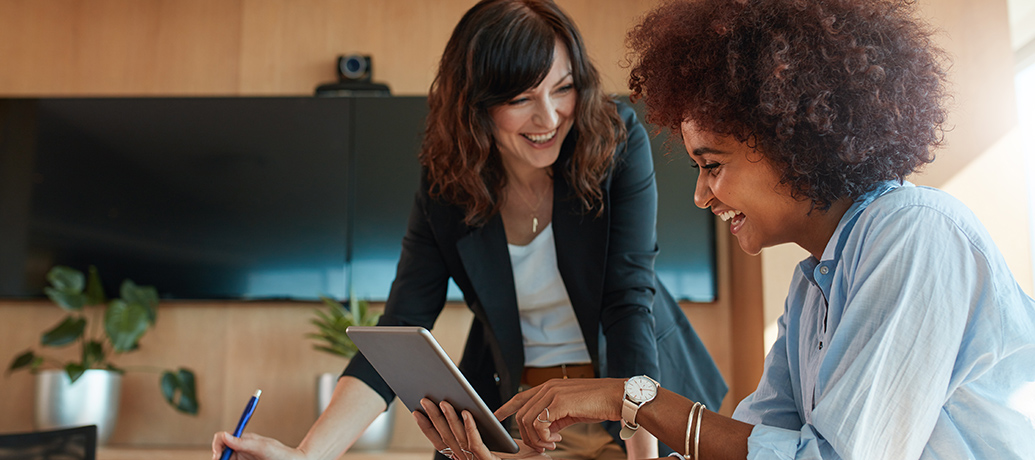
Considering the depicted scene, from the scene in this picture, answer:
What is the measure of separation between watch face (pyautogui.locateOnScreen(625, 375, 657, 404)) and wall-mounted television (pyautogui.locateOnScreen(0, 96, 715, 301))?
252 cm

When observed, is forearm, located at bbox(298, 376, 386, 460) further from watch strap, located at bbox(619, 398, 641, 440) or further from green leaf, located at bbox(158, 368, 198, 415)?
green leaf, located at bbox(158, 368, 198, 415)

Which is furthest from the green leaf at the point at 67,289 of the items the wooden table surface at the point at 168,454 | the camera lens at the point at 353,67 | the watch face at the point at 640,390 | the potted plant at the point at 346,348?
the watch face at the point at 640,390

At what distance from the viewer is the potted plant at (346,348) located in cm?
304

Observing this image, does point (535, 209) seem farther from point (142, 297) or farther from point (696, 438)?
point (142, 297)

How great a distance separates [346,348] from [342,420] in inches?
72.8

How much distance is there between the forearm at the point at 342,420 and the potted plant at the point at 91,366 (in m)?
2.19

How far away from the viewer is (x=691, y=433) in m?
0.81

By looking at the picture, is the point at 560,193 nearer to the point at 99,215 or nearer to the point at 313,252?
the point at 313,252

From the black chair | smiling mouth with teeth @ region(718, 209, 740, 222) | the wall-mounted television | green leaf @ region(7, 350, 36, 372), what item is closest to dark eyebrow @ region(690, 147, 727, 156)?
smiling mouth with teeth @ region(718, 209, 740, 222)

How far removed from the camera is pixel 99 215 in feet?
11.3

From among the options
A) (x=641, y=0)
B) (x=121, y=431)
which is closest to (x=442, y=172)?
(x=641, y=0)

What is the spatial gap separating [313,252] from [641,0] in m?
2.02

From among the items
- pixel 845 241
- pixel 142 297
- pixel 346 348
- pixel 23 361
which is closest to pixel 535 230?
pixel 845 241

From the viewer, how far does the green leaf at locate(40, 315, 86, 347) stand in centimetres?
307
